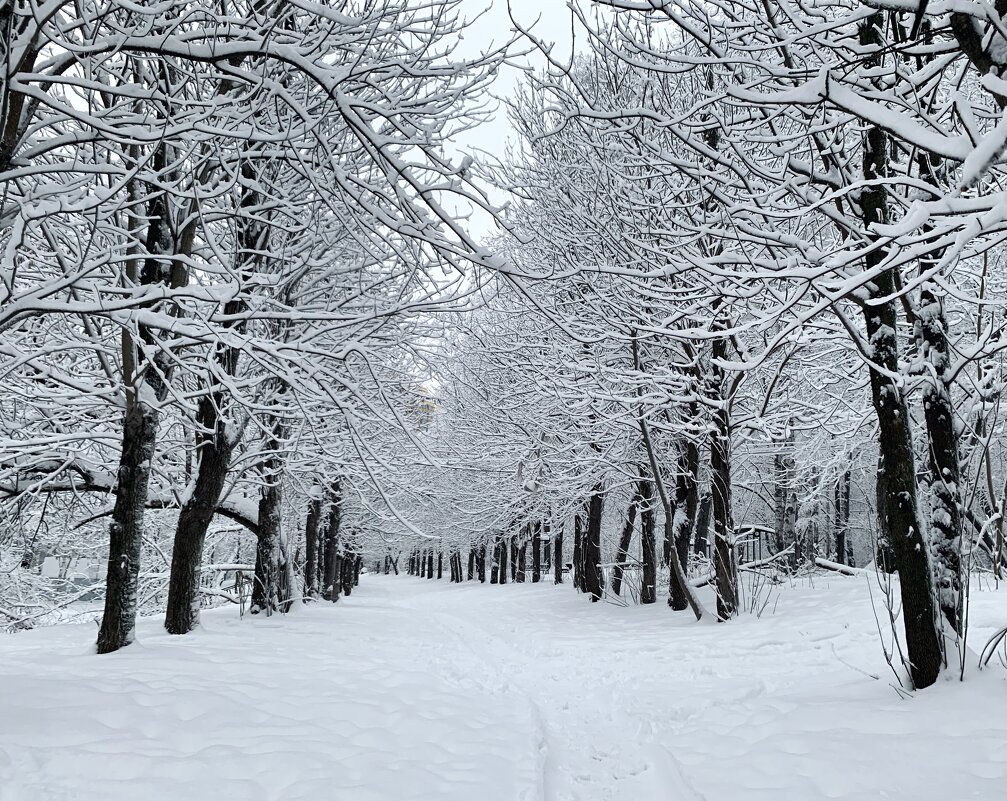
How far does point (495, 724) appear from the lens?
495 cm

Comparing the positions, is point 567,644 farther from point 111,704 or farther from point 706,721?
point 111,704

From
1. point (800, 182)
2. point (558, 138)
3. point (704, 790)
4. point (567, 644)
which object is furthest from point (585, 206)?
point (704, 790)

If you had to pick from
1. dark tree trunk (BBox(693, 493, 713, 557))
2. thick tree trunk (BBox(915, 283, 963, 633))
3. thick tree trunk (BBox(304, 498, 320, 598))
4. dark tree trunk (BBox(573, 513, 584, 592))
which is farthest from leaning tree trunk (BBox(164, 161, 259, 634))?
dark tree trunk (BBox(573, 513, 584, 592))

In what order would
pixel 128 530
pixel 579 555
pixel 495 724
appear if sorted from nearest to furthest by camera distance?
pixel 495 724 < pixel 128 530 < pixel 579 555

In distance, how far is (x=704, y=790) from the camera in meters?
3.54

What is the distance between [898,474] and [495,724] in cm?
333

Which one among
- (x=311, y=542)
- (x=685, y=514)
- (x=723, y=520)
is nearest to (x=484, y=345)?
(x=723, y=520)

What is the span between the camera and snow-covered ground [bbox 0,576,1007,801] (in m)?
3.30

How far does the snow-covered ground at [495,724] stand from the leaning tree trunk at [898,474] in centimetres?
30

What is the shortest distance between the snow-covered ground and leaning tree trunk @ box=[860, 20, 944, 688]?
A: 0.30 m

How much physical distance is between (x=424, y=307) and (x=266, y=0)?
2.21 meters

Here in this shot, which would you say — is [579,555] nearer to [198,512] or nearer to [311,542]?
[311,542]

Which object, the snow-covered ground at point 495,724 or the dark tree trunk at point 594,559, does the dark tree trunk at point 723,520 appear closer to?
the snow-covered ground at point 495,724

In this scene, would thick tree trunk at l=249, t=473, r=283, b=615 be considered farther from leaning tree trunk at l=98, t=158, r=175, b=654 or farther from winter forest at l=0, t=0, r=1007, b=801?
leaning tree trunk at l=98, t=158, r=175, b=654
